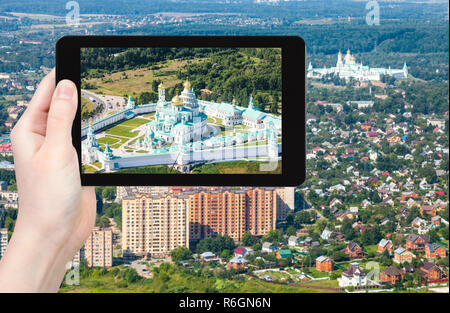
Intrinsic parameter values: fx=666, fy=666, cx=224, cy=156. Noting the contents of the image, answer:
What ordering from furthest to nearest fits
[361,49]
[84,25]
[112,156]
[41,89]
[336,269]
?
[361,49] → [84,25] → [336,269] → [112,156] → [41,89]

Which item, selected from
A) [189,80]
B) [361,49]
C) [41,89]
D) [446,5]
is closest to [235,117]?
[189,80]

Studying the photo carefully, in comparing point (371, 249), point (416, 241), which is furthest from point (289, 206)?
point (416, 241)

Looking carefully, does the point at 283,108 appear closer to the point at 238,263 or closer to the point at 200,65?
the point at 200,65

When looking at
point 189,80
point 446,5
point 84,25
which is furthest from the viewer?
point 446,5

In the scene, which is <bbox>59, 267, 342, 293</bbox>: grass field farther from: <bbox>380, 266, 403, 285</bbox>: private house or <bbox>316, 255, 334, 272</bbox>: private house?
<bbox>380, 266, 403, 285</bbox>: private house

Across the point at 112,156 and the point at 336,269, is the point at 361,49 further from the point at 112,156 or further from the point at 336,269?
the point at 112,156

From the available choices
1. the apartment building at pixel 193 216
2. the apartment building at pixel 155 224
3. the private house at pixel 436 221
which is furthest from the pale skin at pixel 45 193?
the private house at pixel 436 221
